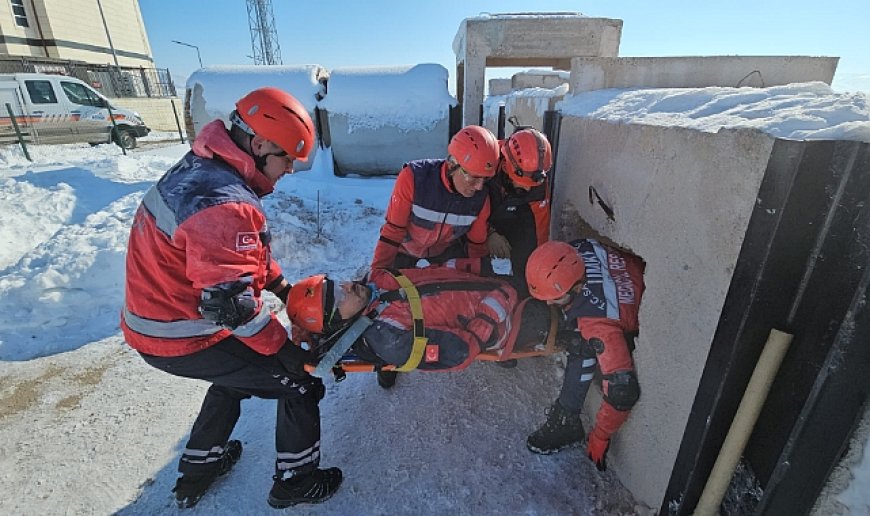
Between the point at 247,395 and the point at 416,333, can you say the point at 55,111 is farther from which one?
the point at 416,333

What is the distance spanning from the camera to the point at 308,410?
2.23 metres

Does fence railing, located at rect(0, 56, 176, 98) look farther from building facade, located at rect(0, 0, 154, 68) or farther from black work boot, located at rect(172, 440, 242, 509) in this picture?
black work boot, located at rect(172, 440, 242, 509)

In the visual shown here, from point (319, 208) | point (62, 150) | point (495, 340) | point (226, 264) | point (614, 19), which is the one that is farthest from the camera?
point (62, 150)

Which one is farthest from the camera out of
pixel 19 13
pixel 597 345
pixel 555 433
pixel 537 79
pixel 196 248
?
pixel 19 13

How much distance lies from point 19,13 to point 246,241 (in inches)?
1161

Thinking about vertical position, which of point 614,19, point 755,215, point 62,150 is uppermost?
point 614,19

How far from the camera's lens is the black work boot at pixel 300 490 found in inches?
86.4

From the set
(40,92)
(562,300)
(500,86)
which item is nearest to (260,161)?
(562,300)

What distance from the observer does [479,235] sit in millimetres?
3350

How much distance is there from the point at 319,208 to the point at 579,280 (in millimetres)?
5476

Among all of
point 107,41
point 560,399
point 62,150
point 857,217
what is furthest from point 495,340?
point 107,41

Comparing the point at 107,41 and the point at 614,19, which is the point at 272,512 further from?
the point at 107,41

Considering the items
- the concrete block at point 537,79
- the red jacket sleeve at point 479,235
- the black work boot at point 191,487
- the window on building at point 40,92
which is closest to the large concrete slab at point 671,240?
the red jacket sleeve at point 479,235

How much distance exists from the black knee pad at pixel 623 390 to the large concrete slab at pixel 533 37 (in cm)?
741
